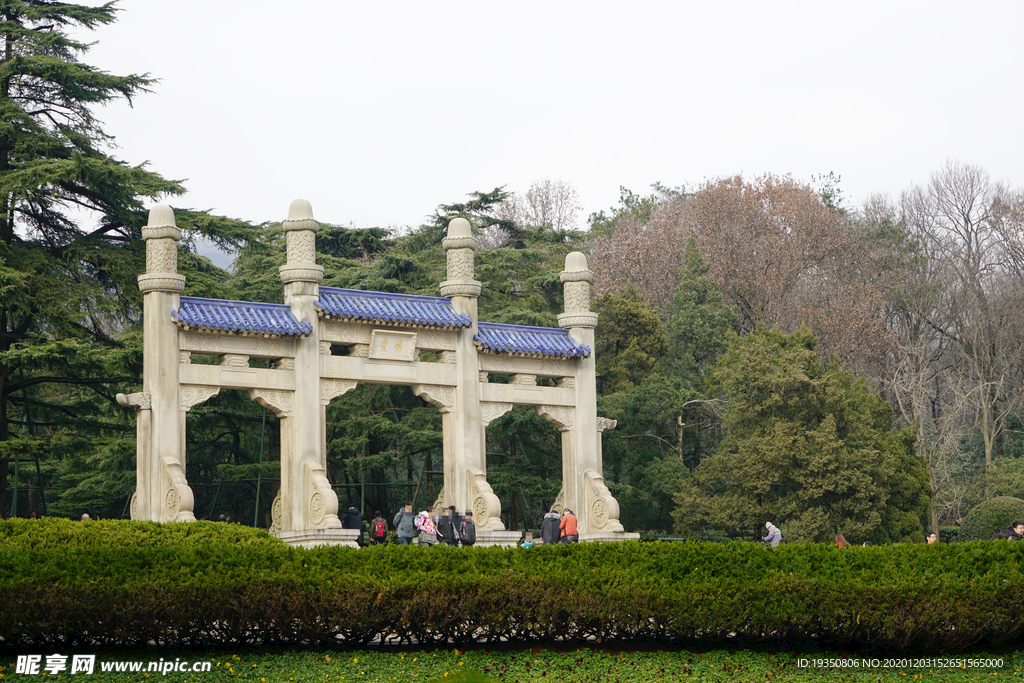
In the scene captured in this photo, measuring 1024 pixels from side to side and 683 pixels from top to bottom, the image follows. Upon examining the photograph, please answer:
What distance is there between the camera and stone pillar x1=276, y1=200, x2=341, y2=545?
16.4 m

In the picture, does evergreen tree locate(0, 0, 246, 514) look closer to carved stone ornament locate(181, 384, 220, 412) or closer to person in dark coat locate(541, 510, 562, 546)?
carved stone ornament locate(181, 384, 220, 412)

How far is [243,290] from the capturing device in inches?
1023

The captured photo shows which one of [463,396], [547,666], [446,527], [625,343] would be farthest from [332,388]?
[625,343]

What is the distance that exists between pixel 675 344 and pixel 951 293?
1026cm

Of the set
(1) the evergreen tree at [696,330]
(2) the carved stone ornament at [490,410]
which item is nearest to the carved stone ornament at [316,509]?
(2) the carved stone ornament at [490,410]

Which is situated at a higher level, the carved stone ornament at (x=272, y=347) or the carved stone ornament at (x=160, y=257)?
the carved stone ornament at (x=160, y=257)

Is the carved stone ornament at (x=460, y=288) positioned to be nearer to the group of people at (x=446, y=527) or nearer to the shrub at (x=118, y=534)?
the group of people at (x=446, y=527)

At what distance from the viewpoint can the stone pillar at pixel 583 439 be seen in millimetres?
18828

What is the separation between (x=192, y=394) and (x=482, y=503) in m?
4.70

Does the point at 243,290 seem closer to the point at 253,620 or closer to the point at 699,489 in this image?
the point at 699,489

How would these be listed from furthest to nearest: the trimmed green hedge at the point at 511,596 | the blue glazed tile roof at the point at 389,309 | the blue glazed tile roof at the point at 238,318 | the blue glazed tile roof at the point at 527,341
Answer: the blue glazed tile roof at the point at 527,341 < the blue glazed tile roof at the point at 389,309 < the blue glazed tile roof at the point at 238,318 < the trimmed green hedge at the point at 511,596

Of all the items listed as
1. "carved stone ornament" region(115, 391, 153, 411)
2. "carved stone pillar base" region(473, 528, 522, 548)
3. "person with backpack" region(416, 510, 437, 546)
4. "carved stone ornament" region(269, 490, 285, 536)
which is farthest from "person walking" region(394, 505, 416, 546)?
"carved stone ornament" region(115, 391, 153, 411)

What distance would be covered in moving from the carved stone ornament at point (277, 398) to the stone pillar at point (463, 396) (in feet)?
8.48

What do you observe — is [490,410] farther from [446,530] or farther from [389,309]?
[446,530]
